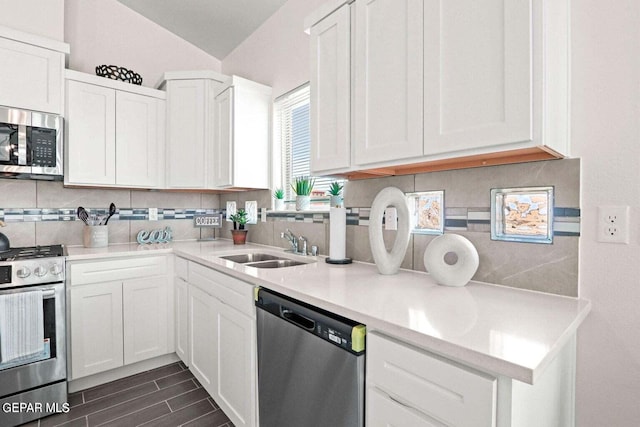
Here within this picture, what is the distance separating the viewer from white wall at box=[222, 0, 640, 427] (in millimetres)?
1053

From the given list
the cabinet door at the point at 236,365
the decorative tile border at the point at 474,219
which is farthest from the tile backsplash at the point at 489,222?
the cabinet door at the point at 236,365

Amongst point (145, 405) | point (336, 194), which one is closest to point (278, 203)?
point (336, 194)

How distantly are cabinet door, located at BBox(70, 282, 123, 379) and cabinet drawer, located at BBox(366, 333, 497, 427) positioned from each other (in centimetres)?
210

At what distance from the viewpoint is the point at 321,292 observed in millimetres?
1255

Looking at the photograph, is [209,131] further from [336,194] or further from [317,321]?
[317,321]

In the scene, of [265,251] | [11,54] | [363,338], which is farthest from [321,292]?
[11,54]

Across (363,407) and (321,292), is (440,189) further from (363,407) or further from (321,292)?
(363,407)

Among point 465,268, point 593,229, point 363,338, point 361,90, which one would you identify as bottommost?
point 363,338

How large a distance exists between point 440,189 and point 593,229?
591 mm

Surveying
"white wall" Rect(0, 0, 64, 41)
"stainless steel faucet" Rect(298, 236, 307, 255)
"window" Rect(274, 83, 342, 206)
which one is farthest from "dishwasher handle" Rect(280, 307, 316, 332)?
"white wall" Rect(0, 0, 64, 41)

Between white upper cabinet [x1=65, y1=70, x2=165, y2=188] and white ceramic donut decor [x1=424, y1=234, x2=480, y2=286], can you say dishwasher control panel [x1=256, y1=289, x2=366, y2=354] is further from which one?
white upper cabinet [x1=65, y1=70, x2=165, y2=188]

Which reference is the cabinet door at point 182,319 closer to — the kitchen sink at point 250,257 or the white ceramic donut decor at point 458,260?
the kitchen sink at point 250,257

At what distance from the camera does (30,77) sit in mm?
2207

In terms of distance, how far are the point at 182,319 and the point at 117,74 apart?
2.06m
